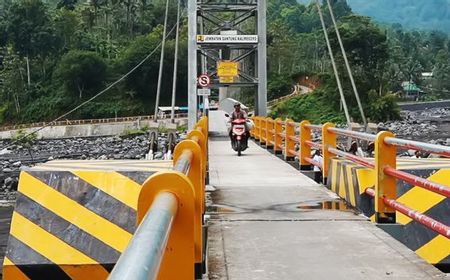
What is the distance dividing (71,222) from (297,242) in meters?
1.52

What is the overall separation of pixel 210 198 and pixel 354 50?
2581 inches

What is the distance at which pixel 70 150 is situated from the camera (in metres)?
51.4

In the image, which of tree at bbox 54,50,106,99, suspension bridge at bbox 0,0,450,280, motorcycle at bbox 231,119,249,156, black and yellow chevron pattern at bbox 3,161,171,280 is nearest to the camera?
suspension bridge at bbox 0,0,450,280

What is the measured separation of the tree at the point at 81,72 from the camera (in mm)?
73312

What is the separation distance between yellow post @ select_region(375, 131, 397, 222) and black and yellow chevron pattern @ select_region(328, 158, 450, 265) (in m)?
0.17

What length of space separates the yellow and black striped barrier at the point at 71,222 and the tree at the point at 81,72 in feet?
231

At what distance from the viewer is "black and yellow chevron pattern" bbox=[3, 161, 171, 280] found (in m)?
4.21

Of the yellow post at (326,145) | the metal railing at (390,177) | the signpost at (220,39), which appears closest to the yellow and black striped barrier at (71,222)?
the metal railing at (390,177)

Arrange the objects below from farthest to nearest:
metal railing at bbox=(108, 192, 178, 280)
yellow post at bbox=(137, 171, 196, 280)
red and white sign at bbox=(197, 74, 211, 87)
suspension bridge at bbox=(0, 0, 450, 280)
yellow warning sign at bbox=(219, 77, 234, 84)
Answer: yellow warning sign at bbox=(219, 77, 234, 84), red and white sign at bbox=(197, 74, 211, 87), suspension bridge at bbox=(0, 0, 450, 280), yellow post at bbox=(137, 171, 196, 280), metal railing at bbox=(108, 192, 178, 280)

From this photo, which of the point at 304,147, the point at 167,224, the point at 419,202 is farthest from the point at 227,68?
the point at 167,224

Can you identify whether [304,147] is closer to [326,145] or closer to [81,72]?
[326,145]

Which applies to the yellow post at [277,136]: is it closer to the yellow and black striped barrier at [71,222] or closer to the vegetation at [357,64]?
the yellow and black striped barrier at [71,222]

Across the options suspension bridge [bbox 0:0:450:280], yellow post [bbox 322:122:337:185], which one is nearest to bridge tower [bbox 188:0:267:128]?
yellow post [bbox 322:122:337:185]

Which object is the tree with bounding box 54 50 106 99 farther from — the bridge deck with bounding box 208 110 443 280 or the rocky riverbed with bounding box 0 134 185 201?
the bridge deck with bounding box 208 110 443 280
